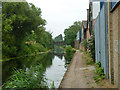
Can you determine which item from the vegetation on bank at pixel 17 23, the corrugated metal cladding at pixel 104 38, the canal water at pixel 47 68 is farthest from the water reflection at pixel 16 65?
the corrugated metal cladding at pixel 104 38

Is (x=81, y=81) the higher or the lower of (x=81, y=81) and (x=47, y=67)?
the higher

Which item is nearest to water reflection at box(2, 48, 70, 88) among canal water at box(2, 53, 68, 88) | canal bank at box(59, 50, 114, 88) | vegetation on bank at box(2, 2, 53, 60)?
canal water at box(2, 53, 68, 88)

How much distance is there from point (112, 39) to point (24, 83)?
4290 mm

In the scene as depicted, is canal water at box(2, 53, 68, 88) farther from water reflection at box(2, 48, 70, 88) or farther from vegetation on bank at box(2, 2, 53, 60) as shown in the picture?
vegetation on bank at box(2, 2, 53, 60)

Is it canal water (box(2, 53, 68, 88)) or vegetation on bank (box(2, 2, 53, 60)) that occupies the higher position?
vegetation on bank (box(2, 2, 53, 60))

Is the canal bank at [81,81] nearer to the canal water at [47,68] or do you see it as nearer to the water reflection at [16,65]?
the canal water at [47,68]

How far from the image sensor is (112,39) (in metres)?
6.99

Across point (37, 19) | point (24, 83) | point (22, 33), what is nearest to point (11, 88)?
point (24, 83)

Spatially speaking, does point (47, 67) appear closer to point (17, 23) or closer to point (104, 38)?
point (104, 38)

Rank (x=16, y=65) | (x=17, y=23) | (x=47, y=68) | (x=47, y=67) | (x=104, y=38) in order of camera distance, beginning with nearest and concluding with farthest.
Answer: (x=104, y=38)
(x=47, y=68)
(x=47, y=67)
(x=16, y=65)
(x=17, y=23)

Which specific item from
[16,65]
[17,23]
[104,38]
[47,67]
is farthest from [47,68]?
[17,23]

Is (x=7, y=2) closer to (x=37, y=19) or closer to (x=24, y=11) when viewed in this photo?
(x=24, y=11)

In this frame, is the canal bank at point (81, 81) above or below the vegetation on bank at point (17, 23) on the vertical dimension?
below

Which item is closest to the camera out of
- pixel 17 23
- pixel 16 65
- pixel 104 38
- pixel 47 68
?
pixel 104 38
